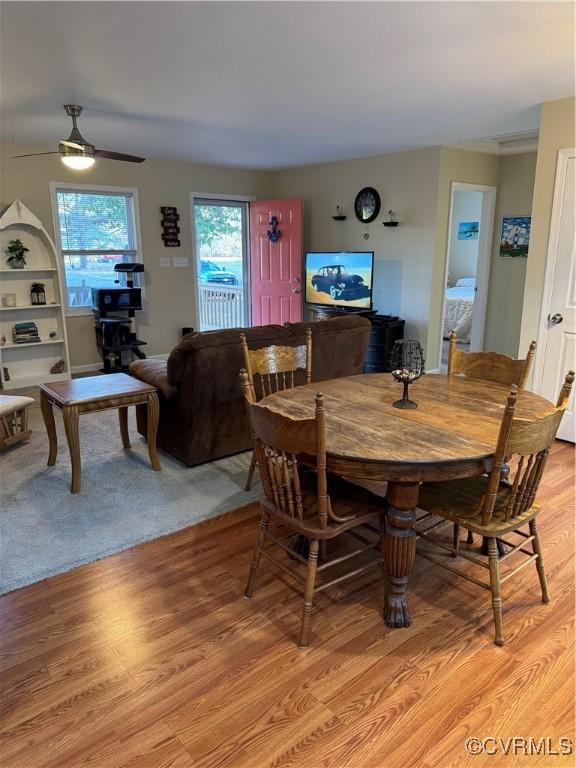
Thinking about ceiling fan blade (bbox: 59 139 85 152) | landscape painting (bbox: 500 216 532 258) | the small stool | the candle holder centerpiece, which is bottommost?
the small stool

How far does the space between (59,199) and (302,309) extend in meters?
3.17

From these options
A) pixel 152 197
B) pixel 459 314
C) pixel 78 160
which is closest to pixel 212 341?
Answer: pixel 78 160

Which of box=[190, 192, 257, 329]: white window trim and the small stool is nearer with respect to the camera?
the small stool

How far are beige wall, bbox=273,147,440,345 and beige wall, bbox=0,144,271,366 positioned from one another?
4.29 ft

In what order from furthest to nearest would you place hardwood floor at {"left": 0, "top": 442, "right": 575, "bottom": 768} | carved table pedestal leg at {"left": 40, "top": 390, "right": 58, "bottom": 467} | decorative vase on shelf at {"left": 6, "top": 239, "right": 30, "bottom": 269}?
A: 1. decorative vase on shelf at {"left": 6, "top": 239, "right": 30, "bottom": 269}
2. carved table pedestal leg at {"left": 40, "top": 390, "right": 58, "bottom": 467}
3. hardwood floor at {"left": 0, "top": 442, "right": 575, "bottom": 768}

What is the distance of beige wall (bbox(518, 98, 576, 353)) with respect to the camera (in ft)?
11.9

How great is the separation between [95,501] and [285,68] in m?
2.75

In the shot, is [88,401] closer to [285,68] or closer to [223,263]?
[285,68]

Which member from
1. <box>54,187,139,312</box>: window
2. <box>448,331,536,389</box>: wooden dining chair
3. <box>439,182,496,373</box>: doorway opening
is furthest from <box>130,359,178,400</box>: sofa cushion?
<box>439,182,496,373</box>: doorway opening

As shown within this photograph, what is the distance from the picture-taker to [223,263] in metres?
7.93

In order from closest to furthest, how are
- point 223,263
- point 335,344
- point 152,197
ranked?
1. point 335,344
2. point 152,197
3. point 223,263

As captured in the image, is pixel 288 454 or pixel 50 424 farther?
pixel 50 424

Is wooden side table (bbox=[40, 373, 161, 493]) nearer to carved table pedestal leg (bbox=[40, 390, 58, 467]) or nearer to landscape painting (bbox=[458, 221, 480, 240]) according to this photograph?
carved table pedestal leg (bbox=[40, 390, 58, 467])

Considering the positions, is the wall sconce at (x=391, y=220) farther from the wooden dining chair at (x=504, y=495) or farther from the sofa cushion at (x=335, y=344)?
the wooden dining chair at (x=504, y=495)
